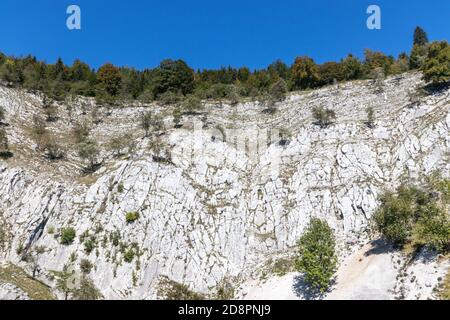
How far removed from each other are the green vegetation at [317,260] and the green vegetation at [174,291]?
13.2 metres

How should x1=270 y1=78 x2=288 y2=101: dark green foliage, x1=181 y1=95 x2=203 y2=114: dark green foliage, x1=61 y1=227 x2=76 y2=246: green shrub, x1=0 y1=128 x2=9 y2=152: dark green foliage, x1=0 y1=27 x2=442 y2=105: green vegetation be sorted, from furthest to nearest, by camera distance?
x1=0 y1=27 x2=442 y2=105: green vegetation < x1=270 y1=78 x2=288 y2=101: dark green foliage < x1=181 y1=95 x2=203 y2=114: dark green foliage < x1=0 y1=128 x2=9 y2=152: dark green foliage < x1=61 y1=227 x2=76 y2=246: green shrub

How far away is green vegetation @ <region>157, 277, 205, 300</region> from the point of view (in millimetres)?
41406

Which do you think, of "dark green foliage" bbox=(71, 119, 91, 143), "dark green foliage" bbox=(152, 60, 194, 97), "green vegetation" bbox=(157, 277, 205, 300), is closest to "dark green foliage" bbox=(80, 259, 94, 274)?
"green vegetation" bbox=(157, 277, 205, 300)

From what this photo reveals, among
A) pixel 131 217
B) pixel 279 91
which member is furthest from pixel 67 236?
pixel 279 91

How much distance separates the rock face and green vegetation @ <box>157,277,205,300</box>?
79 cm

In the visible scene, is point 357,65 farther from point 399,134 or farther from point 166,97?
point 166,97

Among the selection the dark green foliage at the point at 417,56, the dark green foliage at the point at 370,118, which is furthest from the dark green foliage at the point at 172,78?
the dark green foliage at the point at 417,56

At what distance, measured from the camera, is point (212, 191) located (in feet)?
174

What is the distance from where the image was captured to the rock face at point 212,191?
45.0 metres

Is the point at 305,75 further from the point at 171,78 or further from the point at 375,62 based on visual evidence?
the point at 171,78

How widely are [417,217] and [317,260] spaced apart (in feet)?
41.2

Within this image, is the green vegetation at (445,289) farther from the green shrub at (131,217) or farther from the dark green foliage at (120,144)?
the dark green foliage at (120,144)

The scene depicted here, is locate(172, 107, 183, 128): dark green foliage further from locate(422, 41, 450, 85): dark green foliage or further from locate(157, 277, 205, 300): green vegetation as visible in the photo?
locate(422, 41, 450, 85): dark green foliage
